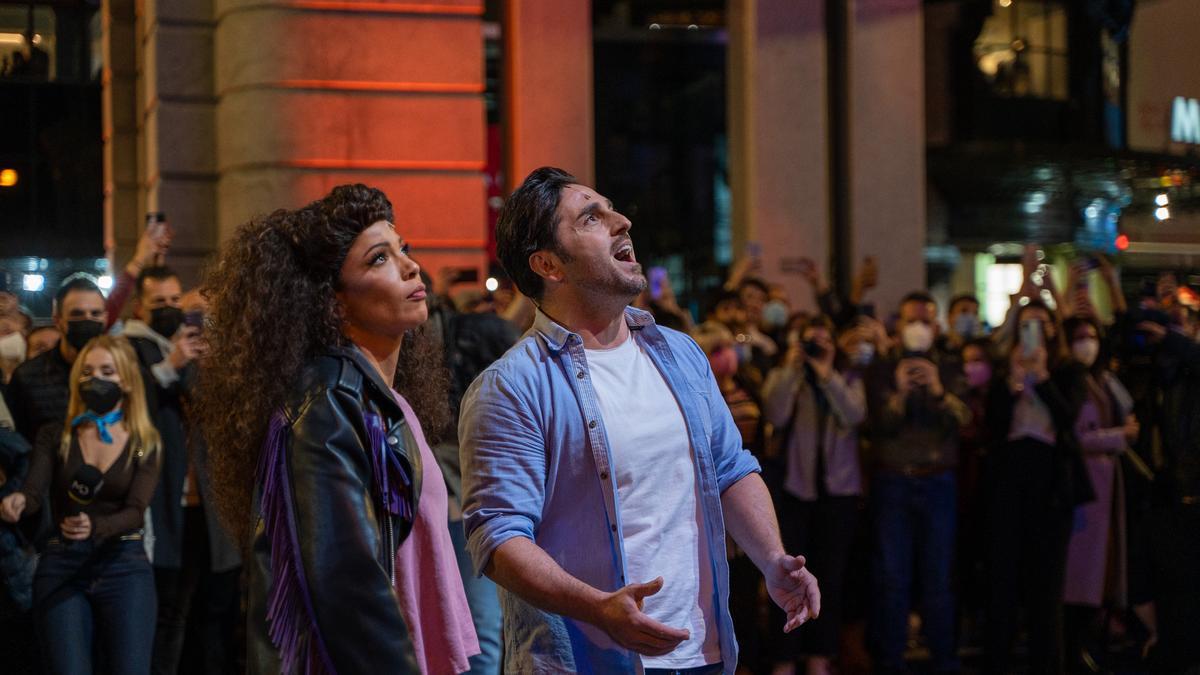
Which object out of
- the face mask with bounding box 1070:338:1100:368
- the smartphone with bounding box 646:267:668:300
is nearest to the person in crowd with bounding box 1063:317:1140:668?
the face mask with bounding box 1070:338:1100:368

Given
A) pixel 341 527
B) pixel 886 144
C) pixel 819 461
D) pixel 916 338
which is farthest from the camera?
pixel 886 144

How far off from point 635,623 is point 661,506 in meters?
0.56

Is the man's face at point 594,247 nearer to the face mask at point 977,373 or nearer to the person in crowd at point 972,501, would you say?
the person in crowd at point 972,501

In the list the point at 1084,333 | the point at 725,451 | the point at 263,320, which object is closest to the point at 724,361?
the point at 1084,333

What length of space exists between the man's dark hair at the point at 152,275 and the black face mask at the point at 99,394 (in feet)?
4.51

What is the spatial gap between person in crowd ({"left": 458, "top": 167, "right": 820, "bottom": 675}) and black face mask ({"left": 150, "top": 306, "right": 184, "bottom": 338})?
4.43m

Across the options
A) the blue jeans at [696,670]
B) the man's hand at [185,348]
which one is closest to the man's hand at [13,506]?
the man's hand at [185,348]

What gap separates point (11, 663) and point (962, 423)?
565 centimetres

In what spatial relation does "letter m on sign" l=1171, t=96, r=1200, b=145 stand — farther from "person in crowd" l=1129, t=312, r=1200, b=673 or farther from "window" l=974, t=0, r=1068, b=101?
"person in crowd" l=1129, t=312, r=1200, b=673

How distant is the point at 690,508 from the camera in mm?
3818

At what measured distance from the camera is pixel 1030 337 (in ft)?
31.0

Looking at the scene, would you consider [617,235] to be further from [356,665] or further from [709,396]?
[356,665]

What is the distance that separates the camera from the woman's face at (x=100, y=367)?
680 cm

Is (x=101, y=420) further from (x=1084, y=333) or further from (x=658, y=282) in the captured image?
(x=1084, y=333)
